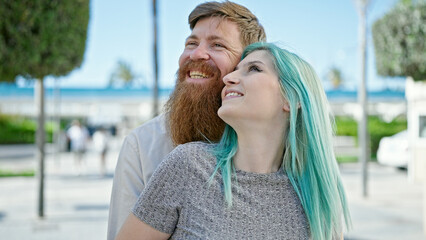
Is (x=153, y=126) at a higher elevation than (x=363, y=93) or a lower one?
higher

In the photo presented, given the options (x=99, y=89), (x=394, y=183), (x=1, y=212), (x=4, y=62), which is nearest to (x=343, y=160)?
(x=394, y=183)

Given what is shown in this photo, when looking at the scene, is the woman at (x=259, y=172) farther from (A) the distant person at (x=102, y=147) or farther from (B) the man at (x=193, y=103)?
(A) the distant person at (x=102, y=147)

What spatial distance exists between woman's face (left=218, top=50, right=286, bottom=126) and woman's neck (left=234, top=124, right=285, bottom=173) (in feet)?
0.20

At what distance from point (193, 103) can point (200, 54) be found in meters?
0.23

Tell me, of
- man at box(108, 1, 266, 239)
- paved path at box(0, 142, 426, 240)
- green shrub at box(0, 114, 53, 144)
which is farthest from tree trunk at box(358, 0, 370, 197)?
green shrub at box(0, 114, 53, 144)

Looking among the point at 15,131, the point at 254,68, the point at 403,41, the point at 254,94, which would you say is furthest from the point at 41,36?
the point at 15,131

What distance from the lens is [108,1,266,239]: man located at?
2.00 meters

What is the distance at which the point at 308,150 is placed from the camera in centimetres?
191

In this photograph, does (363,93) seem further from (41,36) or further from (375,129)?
(375,129)

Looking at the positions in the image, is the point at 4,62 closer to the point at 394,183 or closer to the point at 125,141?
the point at 125,141

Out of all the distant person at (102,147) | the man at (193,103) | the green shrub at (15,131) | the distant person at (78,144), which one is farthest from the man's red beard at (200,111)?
the green shrub at (15,131)

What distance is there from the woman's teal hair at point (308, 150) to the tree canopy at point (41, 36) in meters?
4.39

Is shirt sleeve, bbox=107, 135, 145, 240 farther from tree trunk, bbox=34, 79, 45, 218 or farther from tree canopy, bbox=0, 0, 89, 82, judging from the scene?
tree trunk, bbox=34, 79, 45, 218

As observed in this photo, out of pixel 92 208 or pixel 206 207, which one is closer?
pixel 206 207
